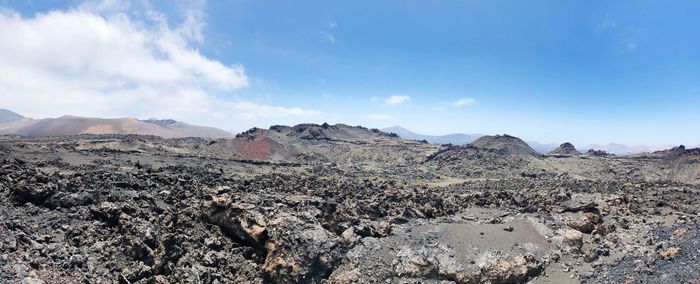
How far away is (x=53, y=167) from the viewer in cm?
2536

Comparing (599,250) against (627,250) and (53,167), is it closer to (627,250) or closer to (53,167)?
(627,250)

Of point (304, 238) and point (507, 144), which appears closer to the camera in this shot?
point (304, 238)

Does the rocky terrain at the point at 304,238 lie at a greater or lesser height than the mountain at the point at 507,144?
lesser

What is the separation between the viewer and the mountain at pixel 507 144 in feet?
218

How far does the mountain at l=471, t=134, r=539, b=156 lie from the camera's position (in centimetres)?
6631

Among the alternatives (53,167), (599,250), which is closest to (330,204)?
(599,250)

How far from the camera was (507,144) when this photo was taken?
69.7m

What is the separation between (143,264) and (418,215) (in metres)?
10.2

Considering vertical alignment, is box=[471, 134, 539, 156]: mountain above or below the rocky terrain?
above

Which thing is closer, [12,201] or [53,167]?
[12,201]

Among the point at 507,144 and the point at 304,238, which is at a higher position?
the point at 507,144

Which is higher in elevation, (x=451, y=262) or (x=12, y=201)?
(x=12, y=201)

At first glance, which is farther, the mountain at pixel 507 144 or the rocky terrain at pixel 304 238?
the mountain at pixel 507 144

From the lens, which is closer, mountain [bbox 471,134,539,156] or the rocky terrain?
the rocky terrain
